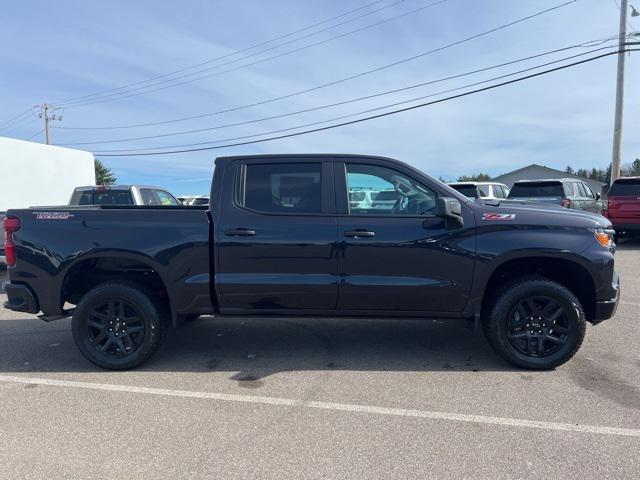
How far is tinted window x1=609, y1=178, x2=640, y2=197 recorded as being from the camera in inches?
524

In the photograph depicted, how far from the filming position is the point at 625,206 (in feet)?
43.5

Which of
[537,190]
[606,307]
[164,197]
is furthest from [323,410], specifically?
[537,190]

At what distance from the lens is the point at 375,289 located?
4.45 metres

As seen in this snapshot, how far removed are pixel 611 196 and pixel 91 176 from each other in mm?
15523

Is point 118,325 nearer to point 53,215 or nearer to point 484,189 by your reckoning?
point 53,215

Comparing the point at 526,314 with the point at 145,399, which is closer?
the point at 145,399

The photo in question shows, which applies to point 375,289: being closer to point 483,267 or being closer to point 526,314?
point 483,267

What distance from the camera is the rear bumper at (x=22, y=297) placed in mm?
4691

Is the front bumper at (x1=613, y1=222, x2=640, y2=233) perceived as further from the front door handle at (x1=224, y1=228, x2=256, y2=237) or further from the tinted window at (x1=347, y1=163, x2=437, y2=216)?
the front door handle at (x1=224, y1=228, x2=256, y2=237)

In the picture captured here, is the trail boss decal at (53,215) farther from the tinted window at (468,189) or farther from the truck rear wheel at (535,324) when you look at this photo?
the tinted window at (468,189)

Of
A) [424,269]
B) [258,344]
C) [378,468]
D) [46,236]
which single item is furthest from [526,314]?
[46,236]

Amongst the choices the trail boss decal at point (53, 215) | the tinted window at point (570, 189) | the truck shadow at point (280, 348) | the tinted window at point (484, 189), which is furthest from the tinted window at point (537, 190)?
the trail boss decal at point (53, 215)

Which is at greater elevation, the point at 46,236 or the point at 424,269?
the point at 46,236

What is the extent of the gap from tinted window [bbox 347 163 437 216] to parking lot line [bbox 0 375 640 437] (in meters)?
1.68
